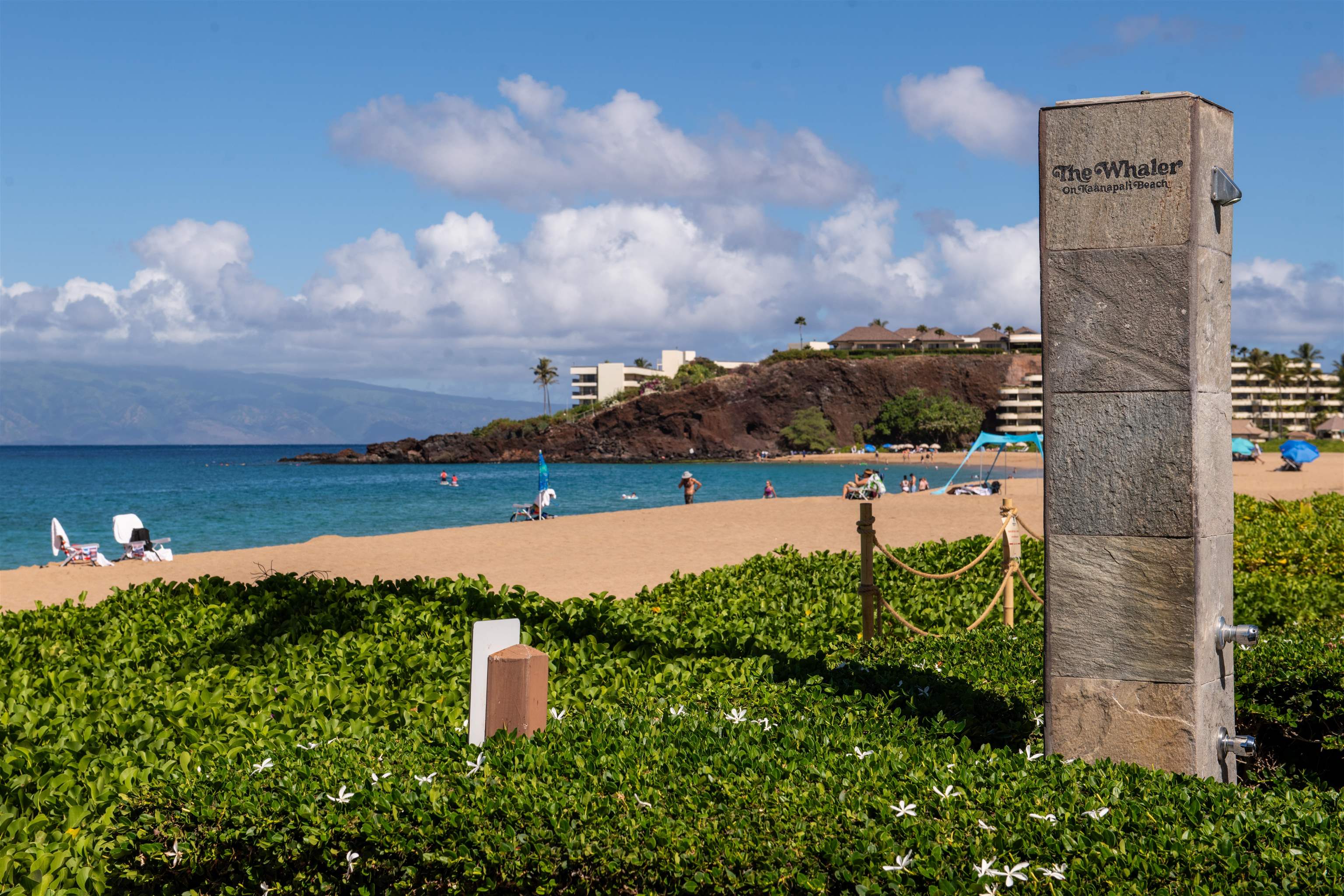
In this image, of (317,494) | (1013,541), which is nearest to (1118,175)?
(1013,541)

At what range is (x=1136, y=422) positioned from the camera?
14.3 feet

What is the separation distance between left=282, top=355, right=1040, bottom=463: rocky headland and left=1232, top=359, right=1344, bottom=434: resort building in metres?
30.6

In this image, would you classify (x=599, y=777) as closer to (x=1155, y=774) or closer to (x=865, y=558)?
(x=1155, y=774)

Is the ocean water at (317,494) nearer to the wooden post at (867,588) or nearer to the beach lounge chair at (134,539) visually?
the beach lounge chair at (134,539)

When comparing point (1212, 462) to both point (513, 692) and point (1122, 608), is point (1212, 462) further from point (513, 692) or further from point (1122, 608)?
point (513, 692)

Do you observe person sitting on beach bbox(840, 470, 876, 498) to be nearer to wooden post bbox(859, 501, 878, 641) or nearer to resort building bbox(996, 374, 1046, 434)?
wooden post bbox(859, 501, 878, 641)

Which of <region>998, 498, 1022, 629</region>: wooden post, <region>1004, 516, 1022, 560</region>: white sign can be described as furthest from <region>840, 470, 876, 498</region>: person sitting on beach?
<region>1004, 516, 1022, 560</region>: white sign

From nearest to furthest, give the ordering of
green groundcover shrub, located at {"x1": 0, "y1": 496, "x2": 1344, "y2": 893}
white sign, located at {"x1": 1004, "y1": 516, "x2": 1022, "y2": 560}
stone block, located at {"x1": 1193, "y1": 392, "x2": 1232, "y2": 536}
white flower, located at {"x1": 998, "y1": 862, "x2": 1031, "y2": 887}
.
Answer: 1. white flower, located at {"x1": 998, "y1": 862, "x2": 1031, "y2": 887}
2. green groundcover shrub, located at {"x1": 0, "y1": 496, "x2": 1344, "y2": 893}
3. stone block, located at {"x1": 1193, "y1": 392, "x2": 1232, "y2": 536}
4. white sign, located at {"x1": 1004, "y1": 516, "x2": 1022, "y2": 560}

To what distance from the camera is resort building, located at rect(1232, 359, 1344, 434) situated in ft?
391

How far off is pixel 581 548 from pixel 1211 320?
15535mm

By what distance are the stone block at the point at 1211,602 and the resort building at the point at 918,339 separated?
12774cm

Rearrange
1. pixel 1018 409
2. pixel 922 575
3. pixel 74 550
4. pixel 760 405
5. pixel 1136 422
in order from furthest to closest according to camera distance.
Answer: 1. pixel 760 405
2. pixel 1018 409
3. pixel 74 550
4. pixel 922 575
5. pixel 1136 422

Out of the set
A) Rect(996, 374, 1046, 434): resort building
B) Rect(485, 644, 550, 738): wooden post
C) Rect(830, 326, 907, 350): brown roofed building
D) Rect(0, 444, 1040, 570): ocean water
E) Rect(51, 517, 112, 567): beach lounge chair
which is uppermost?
Rect(830, 326, 907, 350): brown roofed building

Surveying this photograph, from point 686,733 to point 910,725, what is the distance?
A: 1.14 m
